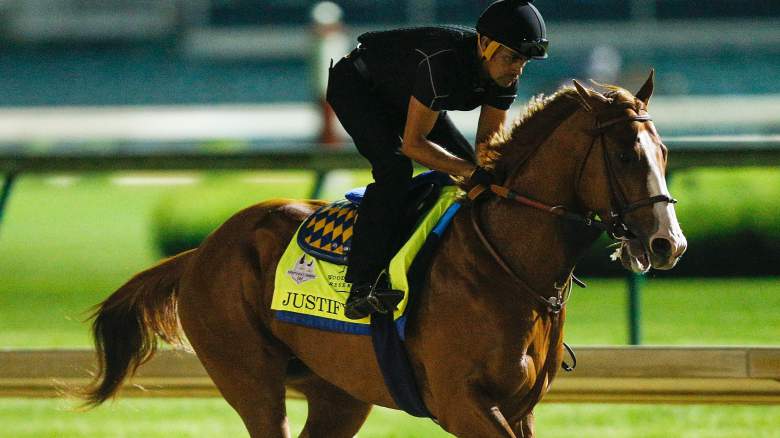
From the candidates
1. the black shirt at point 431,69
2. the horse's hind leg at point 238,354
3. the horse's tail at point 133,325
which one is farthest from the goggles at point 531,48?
the horse's tail at point 133,325

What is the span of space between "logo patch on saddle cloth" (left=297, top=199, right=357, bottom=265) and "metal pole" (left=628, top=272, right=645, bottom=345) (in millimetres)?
1813

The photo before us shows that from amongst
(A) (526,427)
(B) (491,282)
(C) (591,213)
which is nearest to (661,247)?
(C) (591,213)

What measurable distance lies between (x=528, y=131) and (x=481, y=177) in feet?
0.64

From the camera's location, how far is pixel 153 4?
3400cm

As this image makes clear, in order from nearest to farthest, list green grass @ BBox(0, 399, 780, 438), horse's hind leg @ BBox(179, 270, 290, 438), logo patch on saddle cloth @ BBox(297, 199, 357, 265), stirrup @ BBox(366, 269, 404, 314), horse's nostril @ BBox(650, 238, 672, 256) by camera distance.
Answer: horse's nostril @ BBox(650, 238, 672, 256), stirrup @ BBox(366, 269, 404, 314), logo patch on saddle cloth @ BBox(297, 199, 357, 265), horse's hind leg @ BBox(179, 270, 290, 438), green grass @ BBox(0, 399, 780, 438)

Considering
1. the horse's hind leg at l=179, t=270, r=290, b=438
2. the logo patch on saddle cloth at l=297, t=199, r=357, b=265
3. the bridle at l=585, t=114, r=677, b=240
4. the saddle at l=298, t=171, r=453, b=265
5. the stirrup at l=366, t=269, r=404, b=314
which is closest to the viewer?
the bridle at l=585, t=114, r=677, b=240

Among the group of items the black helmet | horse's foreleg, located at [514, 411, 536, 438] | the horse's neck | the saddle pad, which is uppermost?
the black helmet

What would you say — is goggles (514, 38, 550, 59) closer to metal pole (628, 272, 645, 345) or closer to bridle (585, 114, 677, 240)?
bridle (585, 114, 677, 240)

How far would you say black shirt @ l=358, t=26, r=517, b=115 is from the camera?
149 inches

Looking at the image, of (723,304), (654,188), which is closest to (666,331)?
(723,304)

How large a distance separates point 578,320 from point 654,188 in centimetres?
366

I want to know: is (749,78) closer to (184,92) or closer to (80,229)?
(184,92)

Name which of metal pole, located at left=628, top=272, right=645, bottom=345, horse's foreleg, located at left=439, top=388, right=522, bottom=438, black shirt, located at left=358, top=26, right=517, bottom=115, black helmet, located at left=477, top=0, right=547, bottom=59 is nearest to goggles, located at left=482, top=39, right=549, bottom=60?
black helmet, located at left=477, top=0, right=547, bottom=59

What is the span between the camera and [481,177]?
3844 millimetres
